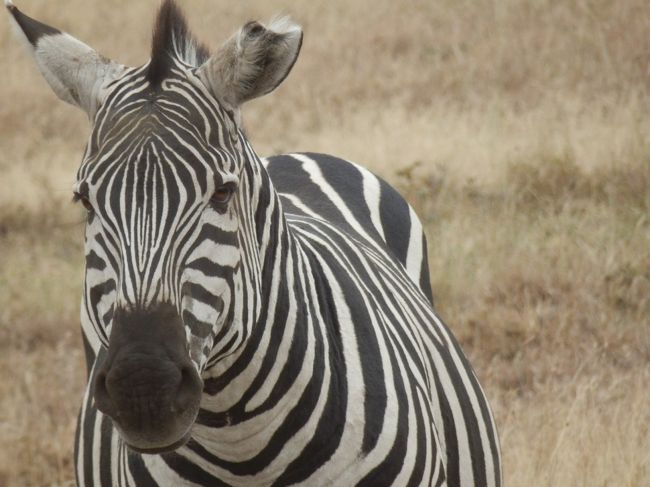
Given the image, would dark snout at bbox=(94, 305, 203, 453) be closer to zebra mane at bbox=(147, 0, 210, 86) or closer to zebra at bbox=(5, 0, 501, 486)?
zebra at bbox=(5, 0, 501, 486)

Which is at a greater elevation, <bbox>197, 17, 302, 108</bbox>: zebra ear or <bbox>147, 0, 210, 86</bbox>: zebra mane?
<bbox>147, 0, 210, 86</bbox>: zebra mane

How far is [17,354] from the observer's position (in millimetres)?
7383

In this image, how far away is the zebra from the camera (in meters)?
2.50

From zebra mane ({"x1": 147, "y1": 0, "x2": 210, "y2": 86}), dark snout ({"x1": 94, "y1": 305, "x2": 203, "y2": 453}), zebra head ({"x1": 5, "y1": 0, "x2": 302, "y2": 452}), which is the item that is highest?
zebra mane ({"x1": 147, "y1": 0, "x2": 210, "y2": 86})

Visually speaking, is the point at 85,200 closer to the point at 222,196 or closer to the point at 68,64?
the point at 222,196

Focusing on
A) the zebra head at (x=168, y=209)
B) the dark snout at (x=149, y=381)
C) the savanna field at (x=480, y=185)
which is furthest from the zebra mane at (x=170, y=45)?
the savanna field at (x=480, y=185)

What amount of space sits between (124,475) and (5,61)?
11.8m

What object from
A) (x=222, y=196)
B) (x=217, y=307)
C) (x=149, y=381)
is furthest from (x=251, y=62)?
(x=149, y=381)

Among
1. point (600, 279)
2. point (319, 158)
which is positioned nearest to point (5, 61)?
point (600, 279)

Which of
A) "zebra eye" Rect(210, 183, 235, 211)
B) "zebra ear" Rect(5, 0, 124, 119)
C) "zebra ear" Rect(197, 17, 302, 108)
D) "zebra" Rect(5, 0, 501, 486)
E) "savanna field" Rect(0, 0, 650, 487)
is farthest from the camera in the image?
"savanna field" Rect(0, 0, 650, 487)

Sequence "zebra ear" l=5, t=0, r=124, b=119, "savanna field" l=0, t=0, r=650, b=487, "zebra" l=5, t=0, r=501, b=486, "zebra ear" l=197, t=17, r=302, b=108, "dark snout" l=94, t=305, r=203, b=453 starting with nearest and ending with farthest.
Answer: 1. "dark snout" l=94, t=305, r=203, b=453
2. "zebra" l=5, t=0, r=501, b=486
3. "zebra ear" l=197, t=17, r=302, b=108
4. "zebra ear" l=5, t=0, r=124, b=119
5. "savanna field" l=0, t=0, r=650, b=487

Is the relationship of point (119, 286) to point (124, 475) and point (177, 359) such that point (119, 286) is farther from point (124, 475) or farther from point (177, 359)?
point (124, 475)

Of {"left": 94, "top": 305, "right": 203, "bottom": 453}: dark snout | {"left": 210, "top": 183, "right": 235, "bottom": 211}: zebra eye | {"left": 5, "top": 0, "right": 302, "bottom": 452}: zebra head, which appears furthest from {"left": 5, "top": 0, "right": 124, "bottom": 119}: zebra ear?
{"left": 94, "top": 305, "right": 203, "bottom": 453}: dark snout

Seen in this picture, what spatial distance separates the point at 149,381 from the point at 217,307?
0.30m
